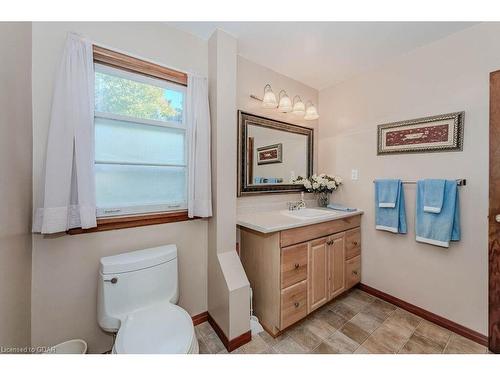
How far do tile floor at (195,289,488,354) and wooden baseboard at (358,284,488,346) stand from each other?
0.04 meters

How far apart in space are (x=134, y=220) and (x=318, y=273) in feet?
4.95

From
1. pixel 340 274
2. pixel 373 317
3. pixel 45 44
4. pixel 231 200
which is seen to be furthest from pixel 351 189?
pixel 45 44

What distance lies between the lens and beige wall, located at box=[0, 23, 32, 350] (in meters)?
0.87

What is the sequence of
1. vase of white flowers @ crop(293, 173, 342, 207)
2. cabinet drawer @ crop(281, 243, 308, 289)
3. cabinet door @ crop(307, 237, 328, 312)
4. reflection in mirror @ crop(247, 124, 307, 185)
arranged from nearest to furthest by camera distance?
cabinet drawer @ crop(281, 243, 308, 289) < cabinet door @ crop(307, 237, 328, 312) < reflection in mirror @ crop(247, 124, 307, 185) < vase of white flowers @ crop(293, 173, 342, 207)

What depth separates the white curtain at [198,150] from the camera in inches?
60.5

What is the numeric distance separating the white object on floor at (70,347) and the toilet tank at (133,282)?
21 centimetres

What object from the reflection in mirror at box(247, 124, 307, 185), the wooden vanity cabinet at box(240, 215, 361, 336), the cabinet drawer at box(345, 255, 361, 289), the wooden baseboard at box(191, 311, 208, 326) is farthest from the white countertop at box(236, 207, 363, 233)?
the wooden baseboard at box(191, 311, 208, 326)

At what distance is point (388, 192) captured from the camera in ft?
Result: 6.32

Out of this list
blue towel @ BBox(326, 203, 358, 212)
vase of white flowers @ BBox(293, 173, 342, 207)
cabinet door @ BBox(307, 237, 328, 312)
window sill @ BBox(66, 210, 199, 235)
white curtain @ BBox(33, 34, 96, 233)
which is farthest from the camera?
vase of white flowers @ BBox(293, 173, 342, 207)

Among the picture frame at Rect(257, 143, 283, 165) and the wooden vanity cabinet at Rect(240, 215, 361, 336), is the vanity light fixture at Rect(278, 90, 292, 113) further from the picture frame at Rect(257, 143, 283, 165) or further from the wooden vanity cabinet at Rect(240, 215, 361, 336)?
the wooden vanity cabinet at Rect(240, 215, 361, 336)

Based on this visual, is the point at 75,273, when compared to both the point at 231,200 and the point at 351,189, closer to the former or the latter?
the point at 231,200

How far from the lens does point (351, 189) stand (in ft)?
7.55
